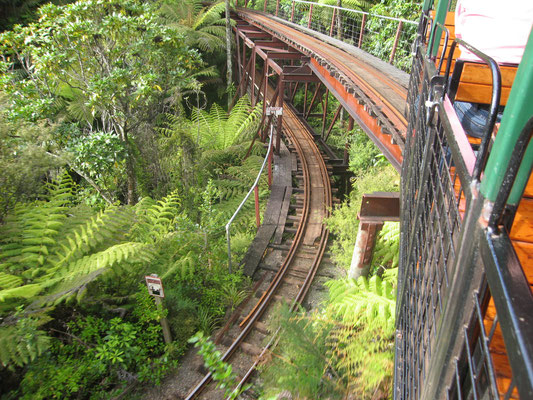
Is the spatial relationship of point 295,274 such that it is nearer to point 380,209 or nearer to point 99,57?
point 380,209

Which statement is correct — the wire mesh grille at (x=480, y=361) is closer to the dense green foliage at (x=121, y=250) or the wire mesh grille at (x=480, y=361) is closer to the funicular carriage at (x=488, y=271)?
the funicular carriage at (x=488, y=271)

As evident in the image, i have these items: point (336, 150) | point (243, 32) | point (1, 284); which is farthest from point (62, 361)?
point (243, 32)

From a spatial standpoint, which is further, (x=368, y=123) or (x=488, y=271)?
(x=368, y=123)

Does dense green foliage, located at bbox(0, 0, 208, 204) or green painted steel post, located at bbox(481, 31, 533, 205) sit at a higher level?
green painted steel post, located at bbox(481, 31, 533, 205)

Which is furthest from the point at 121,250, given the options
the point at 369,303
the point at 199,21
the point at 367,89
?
the point at 199,21

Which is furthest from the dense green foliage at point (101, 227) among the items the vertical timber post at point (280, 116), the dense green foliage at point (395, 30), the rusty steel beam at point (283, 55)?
the dense green foliage at point (395, 30)

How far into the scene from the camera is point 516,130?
66 centimetres

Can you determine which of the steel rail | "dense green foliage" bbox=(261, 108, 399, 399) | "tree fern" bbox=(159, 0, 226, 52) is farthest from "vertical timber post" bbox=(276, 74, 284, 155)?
"dense green foliage" bbox=(261, 108, 399, 399)

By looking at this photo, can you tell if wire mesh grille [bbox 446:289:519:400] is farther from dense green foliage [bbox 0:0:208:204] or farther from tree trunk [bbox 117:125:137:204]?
tree trunk [bbox 117:125:137:204]

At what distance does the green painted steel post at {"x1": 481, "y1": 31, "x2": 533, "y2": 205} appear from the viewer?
2.10 ft

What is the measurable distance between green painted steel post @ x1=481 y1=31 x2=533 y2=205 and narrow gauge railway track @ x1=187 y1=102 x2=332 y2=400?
352 centimetres

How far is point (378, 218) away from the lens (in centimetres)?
427

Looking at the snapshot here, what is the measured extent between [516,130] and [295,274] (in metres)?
6.03

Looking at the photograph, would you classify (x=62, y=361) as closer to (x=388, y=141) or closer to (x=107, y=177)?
(x=107, y=177)
